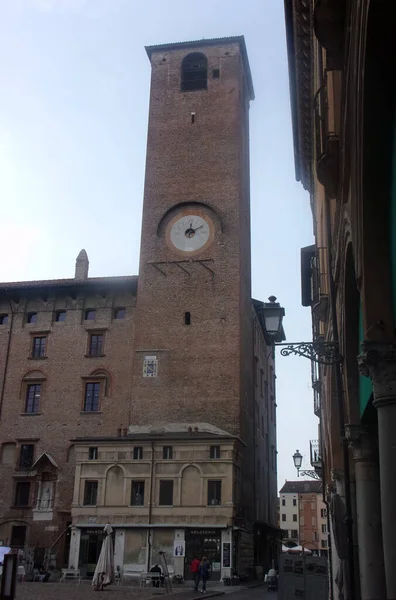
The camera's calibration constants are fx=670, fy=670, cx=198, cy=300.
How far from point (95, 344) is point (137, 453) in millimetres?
7912

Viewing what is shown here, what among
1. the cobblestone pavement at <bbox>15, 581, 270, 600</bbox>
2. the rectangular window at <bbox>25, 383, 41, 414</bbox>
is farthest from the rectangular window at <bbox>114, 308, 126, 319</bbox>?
the cobblestone pavement at <bbox>15, 581, 270, 600</bbox>

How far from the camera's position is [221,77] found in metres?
40.3

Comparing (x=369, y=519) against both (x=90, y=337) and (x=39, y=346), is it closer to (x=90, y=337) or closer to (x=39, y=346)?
(x=90, y=337)

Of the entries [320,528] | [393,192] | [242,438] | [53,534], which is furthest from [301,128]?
[320,528]

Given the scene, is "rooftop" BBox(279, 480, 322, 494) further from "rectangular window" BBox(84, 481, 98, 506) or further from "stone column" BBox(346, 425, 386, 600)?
"stone column" BBox(346, 425, 386, 600)

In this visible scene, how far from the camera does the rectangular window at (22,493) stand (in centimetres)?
3528

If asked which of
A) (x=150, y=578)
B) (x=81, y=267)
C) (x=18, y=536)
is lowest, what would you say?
(x=150, y=578)

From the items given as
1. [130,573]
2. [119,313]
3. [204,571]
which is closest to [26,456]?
[119,313]

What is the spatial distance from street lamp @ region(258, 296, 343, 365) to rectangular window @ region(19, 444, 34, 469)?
2755 cm

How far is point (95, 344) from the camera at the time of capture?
37.6 metres

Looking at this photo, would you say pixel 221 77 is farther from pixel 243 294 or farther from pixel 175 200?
pixel 243 294

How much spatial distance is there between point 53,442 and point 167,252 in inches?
472

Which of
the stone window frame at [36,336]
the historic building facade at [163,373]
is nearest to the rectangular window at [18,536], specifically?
the historic building facade at [163,373]

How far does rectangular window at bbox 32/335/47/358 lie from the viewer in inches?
1502
